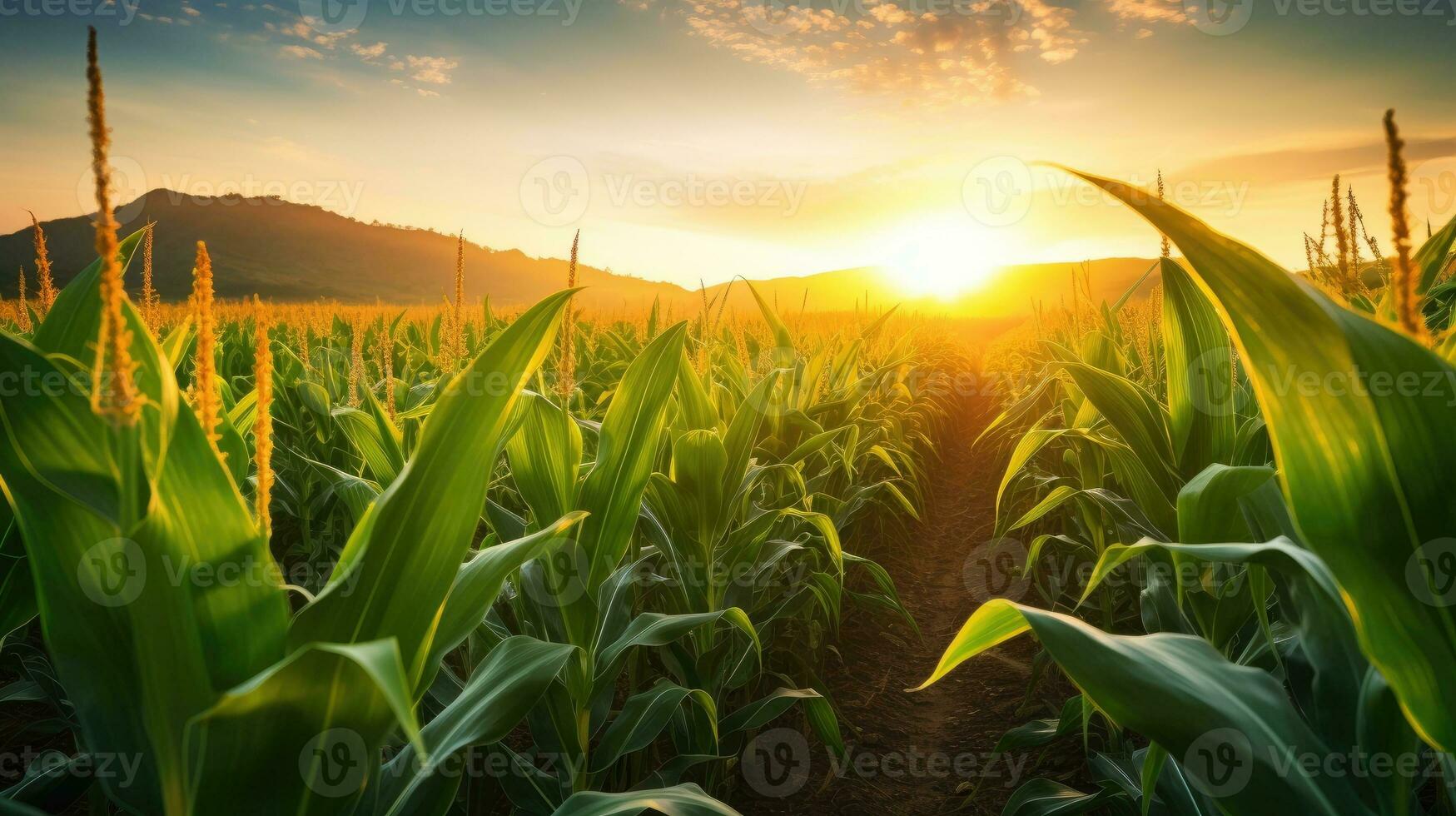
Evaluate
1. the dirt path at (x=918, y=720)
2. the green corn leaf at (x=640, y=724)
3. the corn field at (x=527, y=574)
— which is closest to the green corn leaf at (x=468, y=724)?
the corn field at (x=527, y=574)

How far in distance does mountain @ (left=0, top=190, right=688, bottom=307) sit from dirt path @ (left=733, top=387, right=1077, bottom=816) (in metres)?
77.9

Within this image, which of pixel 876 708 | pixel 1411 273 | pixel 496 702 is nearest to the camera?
pixel 1411 273

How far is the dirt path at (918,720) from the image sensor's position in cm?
234

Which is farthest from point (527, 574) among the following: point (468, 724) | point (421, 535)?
point (421, 535)

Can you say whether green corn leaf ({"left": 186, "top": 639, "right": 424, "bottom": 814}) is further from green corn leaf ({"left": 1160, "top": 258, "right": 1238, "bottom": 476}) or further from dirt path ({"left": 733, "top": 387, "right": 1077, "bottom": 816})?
dirt path ({"left": 733, "top": 387, "right": 1077, "bottom": 816})

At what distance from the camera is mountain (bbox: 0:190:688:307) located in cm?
8600

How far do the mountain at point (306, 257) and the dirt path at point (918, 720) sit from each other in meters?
77.9

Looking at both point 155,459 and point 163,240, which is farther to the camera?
point 163,240

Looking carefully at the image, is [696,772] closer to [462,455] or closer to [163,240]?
[462,455]

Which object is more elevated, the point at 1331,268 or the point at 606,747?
the point at 1331,268

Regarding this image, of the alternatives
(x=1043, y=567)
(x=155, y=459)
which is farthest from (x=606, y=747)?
(x=1043, y=567)

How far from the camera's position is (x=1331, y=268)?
2188 mm

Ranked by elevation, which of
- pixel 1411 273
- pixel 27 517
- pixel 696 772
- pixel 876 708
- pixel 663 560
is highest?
pixel 1411 273

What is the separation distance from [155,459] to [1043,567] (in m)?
4.09
